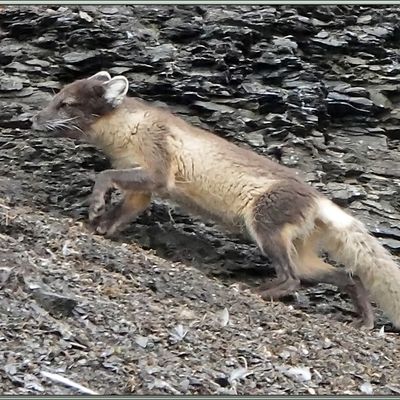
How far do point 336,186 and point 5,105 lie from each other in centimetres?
382

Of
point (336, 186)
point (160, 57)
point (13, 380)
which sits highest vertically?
point (13, 380)

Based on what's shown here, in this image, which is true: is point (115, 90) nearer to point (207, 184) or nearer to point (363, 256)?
point (207, 184)

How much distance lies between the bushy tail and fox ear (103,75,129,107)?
226cm

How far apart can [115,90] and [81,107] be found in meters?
0.38

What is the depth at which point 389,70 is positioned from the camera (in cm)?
1170

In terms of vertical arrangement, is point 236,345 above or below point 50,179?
above

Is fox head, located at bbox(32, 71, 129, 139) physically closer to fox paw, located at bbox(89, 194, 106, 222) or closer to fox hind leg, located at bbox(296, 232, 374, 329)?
fox paw, located at bbox(89, 194, 106, 222)

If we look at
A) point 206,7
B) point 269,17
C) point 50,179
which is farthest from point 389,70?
point 50,179

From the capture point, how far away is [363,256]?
28.2ft

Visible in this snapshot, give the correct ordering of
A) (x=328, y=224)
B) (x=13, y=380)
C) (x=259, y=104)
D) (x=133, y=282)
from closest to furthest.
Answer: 1. (x=13, y=380)
2. (x=133, y=282)
3. (x=328, y=224)
4. (x=259, y=104)

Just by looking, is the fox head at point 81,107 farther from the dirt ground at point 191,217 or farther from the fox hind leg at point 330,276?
the fox hind leg at point 330,276

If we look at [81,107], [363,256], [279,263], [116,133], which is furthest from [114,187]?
[363,256]

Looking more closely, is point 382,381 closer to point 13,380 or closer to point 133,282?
point 133,282

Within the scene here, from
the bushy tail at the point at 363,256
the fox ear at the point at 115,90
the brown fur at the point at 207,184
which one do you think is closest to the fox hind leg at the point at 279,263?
the brown fur at the point at 207,184
